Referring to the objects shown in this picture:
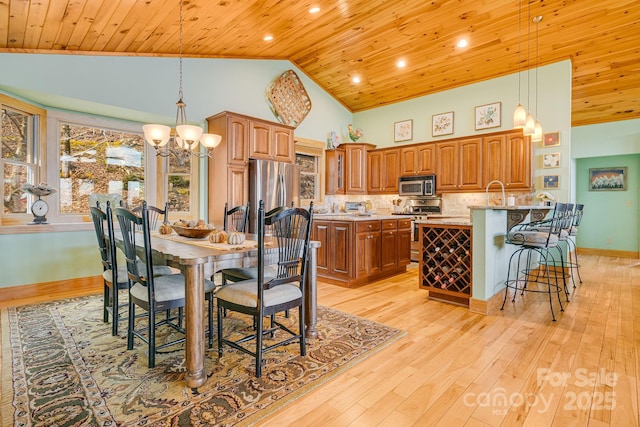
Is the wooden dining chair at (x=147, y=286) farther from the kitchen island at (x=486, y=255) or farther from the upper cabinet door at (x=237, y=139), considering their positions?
the kitchen island at (x=486, y=255)

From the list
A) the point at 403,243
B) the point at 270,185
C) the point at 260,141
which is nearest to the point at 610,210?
the point at 403,243

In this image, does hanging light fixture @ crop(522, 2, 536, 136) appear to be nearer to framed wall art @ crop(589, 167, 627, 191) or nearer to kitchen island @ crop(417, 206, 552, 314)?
kitchen island @ crop(417, 206, 552, 314)

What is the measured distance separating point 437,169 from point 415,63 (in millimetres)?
1854

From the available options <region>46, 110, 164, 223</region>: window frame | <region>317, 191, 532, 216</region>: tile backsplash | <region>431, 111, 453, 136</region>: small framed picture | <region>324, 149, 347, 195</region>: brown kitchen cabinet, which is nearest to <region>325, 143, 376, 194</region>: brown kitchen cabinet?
<region>324, 149, 347, 195</region>: brown kitchen cabinet

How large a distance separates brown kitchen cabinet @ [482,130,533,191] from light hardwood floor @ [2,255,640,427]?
2.18 metres

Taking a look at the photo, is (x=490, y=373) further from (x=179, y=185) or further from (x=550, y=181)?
(x=179, y=185)

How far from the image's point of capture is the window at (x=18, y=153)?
134 inches

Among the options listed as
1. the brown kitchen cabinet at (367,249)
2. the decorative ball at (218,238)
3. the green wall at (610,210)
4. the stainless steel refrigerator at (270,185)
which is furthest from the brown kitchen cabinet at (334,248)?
the green wall at (610,210)

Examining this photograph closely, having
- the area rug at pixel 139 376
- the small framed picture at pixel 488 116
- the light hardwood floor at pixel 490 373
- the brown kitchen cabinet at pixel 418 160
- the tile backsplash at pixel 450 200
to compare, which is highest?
the small framed picture at pixel 488 116

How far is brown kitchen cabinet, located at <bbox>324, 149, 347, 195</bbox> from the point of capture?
6.48m

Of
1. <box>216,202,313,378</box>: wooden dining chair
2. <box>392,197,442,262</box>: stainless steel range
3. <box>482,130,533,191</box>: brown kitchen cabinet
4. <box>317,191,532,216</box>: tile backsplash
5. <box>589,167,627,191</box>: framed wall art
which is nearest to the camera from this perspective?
<box>216,202,313,378</box>: wooden dining chair

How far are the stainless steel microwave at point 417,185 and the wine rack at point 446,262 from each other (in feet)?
8.06

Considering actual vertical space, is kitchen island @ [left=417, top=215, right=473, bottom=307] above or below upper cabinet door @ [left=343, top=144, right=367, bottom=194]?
below

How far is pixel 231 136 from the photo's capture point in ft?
14.4
